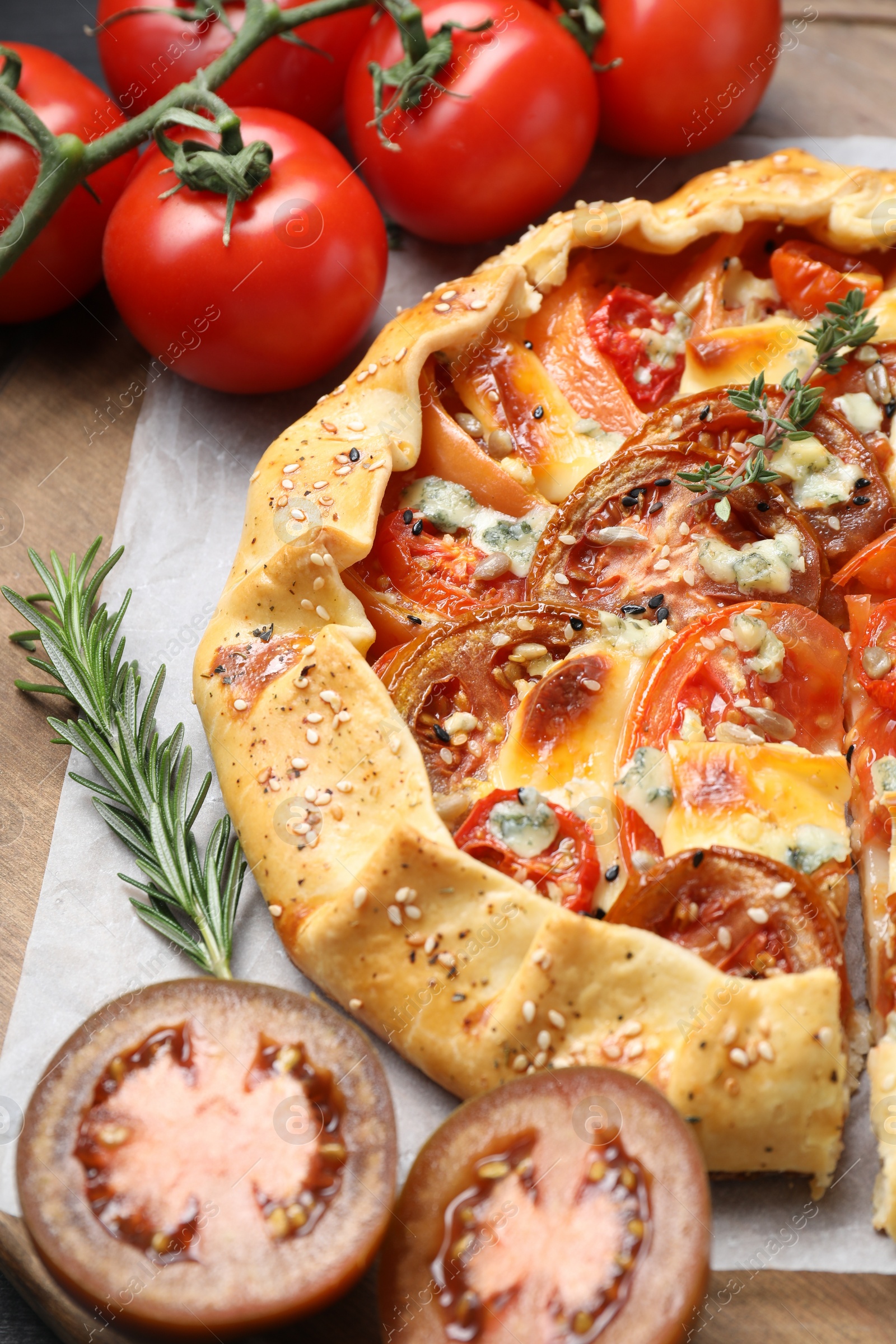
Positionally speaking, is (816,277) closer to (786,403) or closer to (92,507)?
(786,403)

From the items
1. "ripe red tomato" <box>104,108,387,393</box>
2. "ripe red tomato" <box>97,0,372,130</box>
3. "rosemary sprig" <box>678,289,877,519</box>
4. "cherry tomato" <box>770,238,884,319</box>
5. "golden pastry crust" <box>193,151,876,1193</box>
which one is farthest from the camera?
"ripe red tomato" <box>97,0,372,130</box>

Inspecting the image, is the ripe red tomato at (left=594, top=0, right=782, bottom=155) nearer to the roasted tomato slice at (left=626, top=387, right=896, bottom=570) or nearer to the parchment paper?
the parchment paper

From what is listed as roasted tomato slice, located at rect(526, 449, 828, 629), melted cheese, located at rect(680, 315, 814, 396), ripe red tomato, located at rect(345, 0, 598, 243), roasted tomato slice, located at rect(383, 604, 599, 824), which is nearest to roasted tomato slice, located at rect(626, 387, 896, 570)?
roasted tomato slice, located at rect(526, 449, 828, 629)

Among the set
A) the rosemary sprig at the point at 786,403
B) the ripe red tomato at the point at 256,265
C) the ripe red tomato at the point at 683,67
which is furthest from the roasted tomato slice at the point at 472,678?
the ripe red tomato at the point at 683,67

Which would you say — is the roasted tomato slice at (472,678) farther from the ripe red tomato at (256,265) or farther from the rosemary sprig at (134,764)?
the ripe red tomato at (256,265)

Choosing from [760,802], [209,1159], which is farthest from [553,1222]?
[760,802]
